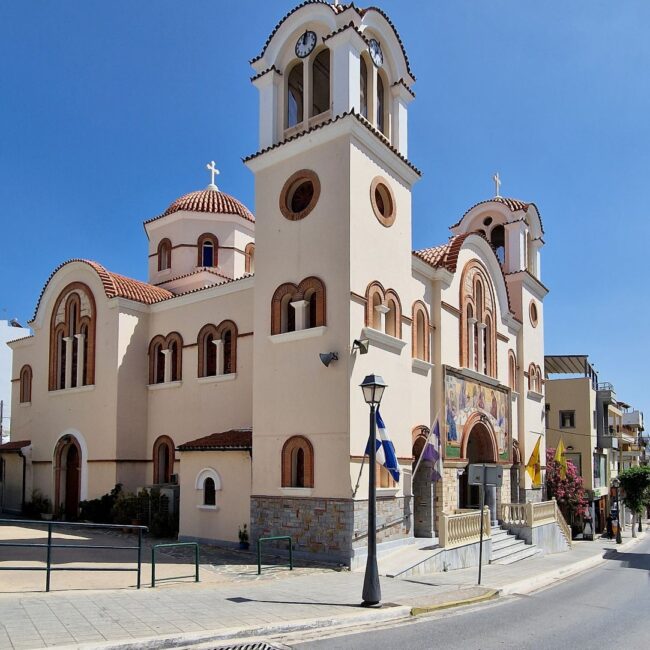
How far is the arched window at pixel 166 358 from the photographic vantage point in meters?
21.7

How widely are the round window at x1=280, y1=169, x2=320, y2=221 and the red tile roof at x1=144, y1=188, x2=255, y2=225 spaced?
9.38 m

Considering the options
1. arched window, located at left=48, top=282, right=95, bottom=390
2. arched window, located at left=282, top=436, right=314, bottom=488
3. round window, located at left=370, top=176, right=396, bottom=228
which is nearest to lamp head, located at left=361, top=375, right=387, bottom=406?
arched window, located at left=282, top=436, right=314, bottom=488

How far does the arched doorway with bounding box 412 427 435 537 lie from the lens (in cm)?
1806

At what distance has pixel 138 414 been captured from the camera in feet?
72.0

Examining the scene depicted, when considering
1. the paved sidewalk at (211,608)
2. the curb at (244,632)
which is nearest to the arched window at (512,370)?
the paved sidewalk at (211,608)

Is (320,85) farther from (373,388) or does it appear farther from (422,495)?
(422,495)

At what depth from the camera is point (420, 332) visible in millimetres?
19359

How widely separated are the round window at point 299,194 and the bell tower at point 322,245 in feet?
0.10

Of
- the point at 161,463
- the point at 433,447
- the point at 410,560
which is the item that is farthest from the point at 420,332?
the point at 161,463

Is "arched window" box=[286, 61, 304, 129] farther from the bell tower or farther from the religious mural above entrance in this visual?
the religious mural above entrance

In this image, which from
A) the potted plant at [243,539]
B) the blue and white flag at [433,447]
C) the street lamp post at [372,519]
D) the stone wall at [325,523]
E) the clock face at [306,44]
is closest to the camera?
the street lamp post at [372,519]

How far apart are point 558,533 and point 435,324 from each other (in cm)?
991

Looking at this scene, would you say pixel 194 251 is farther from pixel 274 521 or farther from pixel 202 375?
pixel 274 521

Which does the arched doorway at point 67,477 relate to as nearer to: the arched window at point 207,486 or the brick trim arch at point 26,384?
the brick trim arch at point 26,384
